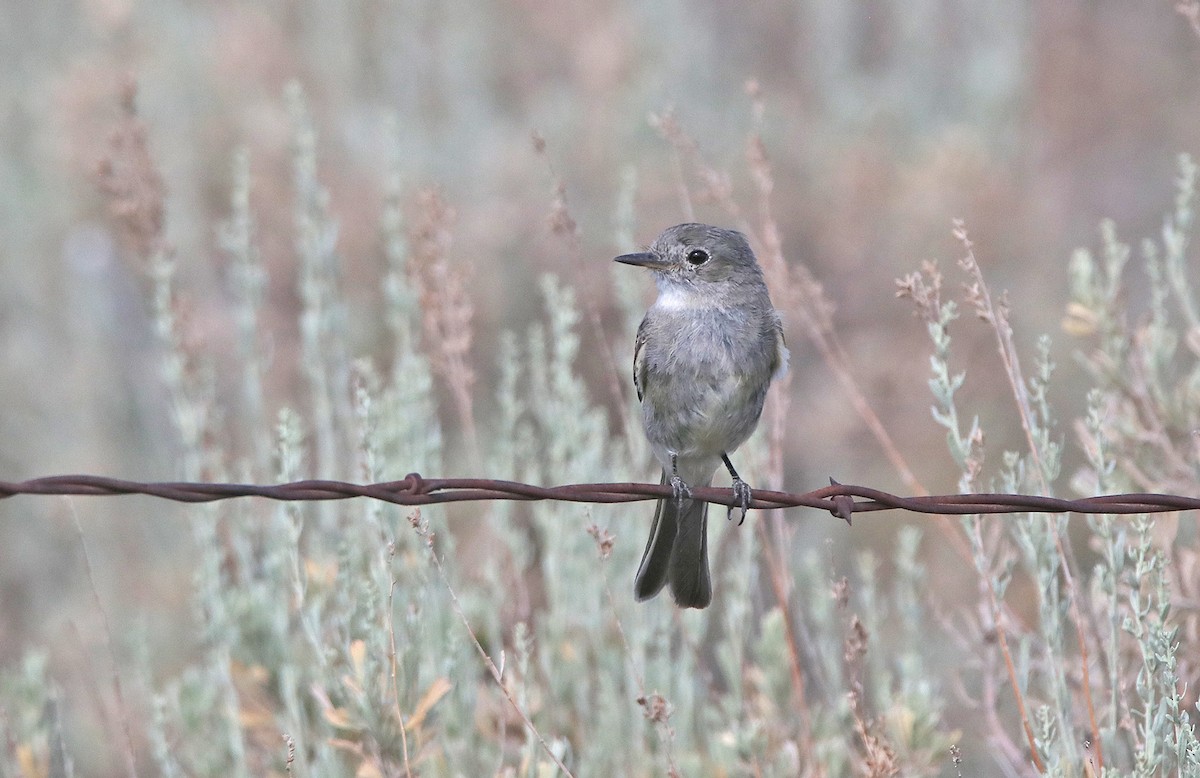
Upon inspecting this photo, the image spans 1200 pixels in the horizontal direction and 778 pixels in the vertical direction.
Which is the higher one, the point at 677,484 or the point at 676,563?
the point at 677,484

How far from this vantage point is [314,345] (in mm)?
4406

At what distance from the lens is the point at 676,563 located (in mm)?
3525

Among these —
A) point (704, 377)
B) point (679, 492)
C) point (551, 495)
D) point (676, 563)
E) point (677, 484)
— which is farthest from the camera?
point (704, 377)

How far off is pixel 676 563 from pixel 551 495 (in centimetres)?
109

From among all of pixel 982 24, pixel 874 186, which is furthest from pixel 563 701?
pixel 982 24

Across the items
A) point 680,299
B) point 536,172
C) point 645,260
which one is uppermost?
point 536,172

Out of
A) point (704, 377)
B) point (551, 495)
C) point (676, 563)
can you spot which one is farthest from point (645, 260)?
point (551, 495)

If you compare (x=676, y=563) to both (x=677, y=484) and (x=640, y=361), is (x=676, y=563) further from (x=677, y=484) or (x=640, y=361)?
(x=640, y=361)

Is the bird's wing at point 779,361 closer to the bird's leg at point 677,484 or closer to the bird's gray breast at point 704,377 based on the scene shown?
the bird's gray breast at point 704,377

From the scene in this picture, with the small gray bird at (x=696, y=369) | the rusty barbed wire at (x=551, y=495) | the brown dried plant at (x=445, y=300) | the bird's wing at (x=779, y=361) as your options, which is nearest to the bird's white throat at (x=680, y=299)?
the small gray bird at (x=696, y=369)

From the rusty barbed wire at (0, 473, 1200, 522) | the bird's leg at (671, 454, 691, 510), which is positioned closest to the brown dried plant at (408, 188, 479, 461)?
the bird's leg at (671, 454, 691, 510)

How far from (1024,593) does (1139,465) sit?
2679 mm

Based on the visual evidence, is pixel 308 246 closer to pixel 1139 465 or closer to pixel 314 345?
pixel 314 345

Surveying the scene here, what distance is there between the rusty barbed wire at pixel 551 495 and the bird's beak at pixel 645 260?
3.96 ft
